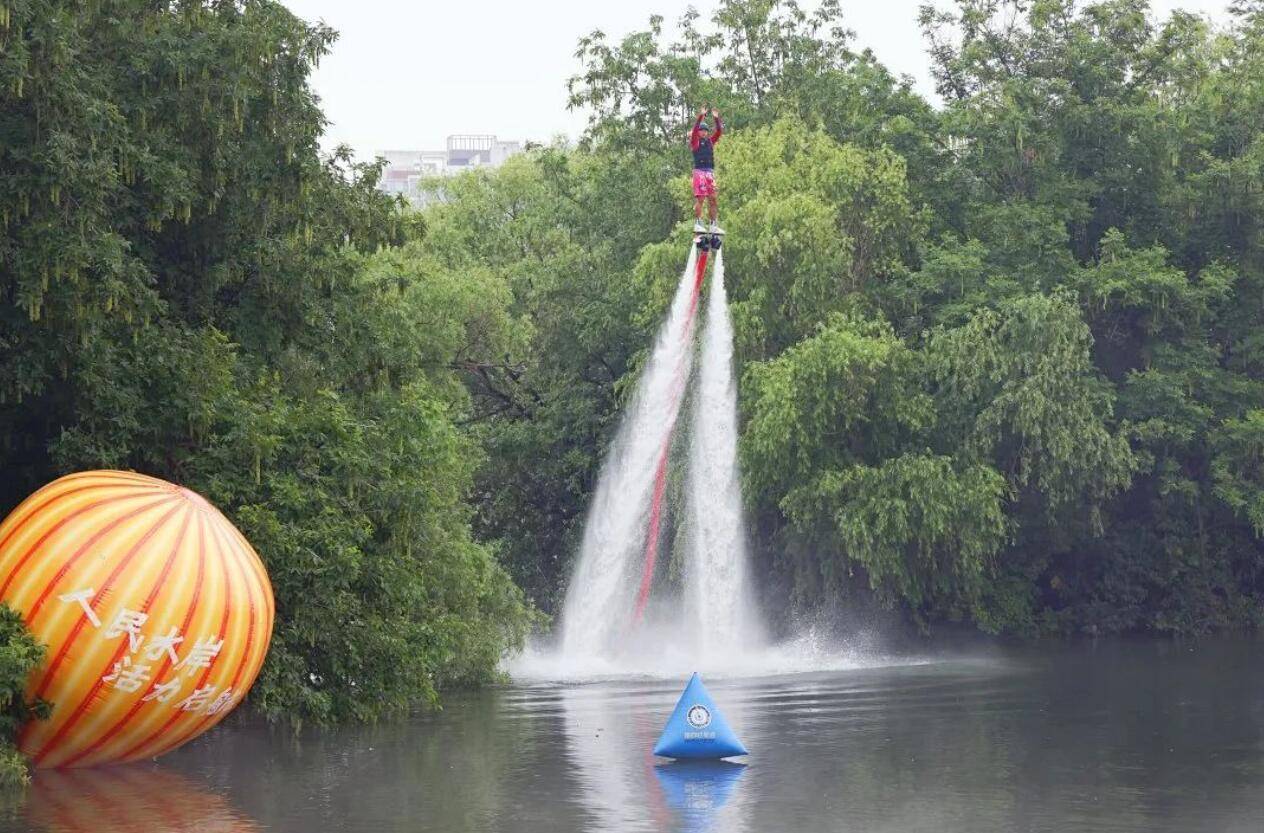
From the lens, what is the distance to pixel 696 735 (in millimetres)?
23188

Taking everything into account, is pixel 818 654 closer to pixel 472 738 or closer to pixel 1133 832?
pixel 472 738

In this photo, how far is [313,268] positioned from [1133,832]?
1415 cm

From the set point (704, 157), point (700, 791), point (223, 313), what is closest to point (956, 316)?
point (704, 157)

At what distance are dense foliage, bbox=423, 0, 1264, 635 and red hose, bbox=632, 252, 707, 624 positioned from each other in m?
0.82

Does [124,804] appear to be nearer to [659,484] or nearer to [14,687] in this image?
[14,687]

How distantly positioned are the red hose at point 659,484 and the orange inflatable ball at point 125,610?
86.4ft

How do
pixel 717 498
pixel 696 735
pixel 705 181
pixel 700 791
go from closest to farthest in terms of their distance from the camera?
1. pixel 700 791
2. pixel 696 735
3. pixel 705 181
4. pixel 717 498

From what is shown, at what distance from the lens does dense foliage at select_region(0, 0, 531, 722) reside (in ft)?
74.9

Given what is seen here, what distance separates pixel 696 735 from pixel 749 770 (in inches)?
32.7

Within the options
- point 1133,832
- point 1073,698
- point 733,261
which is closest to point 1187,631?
point 733,261

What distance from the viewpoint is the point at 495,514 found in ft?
178

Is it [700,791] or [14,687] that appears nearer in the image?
[14,687]

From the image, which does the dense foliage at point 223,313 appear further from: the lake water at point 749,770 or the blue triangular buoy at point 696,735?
the blue triangular buoy at point 696,735

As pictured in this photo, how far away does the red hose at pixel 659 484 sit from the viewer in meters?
46.9
